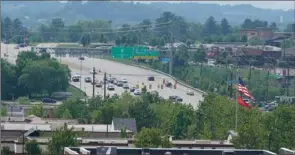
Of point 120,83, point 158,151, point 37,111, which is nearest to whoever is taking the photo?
point 158,151

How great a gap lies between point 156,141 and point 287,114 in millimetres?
5595

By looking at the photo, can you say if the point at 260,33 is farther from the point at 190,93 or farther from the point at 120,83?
the point at 190,93

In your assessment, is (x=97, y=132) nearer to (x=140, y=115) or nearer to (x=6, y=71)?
(x=140, y=115)

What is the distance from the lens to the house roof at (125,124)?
1542 inches

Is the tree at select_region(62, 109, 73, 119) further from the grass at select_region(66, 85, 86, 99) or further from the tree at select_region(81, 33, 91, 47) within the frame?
the tree at select_region(81, 33, 91, 47)

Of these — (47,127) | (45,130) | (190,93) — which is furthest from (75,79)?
(45,130)

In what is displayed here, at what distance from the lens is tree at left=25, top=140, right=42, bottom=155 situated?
98.2ft

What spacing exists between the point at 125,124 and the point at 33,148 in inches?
369

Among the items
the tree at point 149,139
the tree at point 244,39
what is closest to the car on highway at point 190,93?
A: the tree at point 149,139

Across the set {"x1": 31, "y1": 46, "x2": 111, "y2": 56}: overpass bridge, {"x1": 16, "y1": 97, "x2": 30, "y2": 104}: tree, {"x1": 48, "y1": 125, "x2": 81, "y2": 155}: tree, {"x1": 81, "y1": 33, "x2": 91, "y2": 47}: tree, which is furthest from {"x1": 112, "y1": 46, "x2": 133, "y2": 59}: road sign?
{"x1": 48, "y1": 125, "x2": 81, "y2": 155}: tree

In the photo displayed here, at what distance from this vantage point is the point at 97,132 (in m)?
36.9

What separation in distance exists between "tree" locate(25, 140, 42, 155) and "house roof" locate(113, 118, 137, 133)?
806 centimetres

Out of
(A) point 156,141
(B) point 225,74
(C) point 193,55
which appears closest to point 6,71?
(B) point 225,74

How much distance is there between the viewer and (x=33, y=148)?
30469mm
